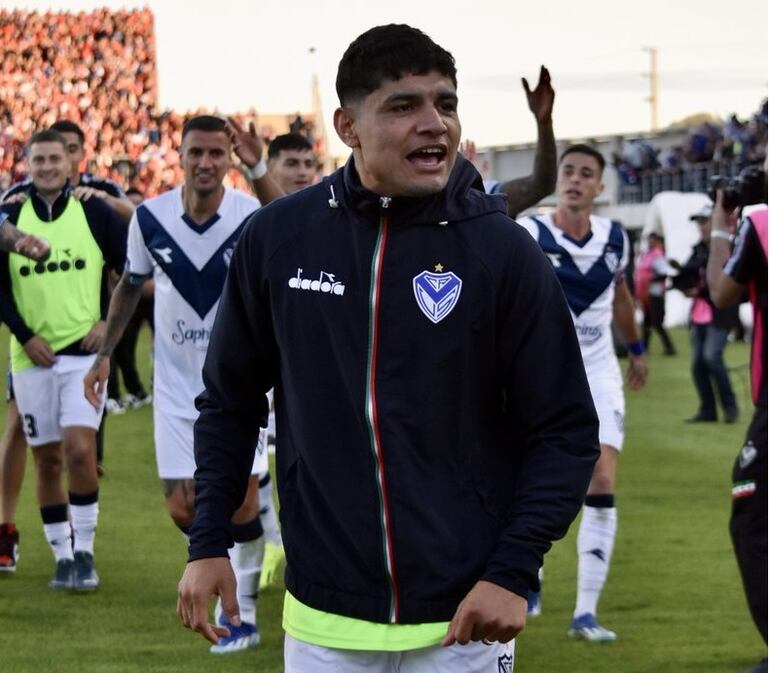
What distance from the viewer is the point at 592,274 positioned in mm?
8234

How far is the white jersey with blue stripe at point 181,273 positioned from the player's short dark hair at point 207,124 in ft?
1.12

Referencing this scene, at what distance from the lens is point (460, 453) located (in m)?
3.34

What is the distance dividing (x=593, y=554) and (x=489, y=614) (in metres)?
4.52

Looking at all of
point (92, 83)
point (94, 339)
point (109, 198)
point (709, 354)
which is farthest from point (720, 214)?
point (92, 83)

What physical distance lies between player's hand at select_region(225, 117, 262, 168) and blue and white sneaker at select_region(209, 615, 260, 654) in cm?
207

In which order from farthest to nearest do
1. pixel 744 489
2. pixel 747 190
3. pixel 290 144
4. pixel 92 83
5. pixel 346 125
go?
pixel 92 83 < pixel 290 144 < pixel 747 190 < pixel 744 489 < pixel 346 125

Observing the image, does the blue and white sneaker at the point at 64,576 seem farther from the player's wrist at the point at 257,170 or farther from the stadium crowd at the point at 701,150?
the stadium crowd at the point at 701,150

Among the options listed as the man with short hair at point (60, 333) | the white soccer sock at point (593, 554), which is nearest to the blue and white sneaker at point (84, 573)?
the man with short hair at point (60, 333)

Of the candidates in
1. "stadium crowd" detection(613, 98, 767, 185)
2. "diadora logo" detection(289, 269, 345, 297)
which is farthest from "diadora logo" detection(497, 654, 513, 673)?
"stadium crowd" detection(613, 98, 767, 185)

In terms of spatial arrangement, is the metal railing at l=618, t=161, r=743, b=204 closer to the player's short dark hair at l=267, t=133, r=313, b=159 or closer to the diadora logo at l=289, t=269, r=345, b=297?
the player's short dark hair at l=267, t=133, r=313, b=159

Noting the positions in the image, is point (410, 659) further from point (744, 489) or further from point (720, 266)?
point (720, 266)

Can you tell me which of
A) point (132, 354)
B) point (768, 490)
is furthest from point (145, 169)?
point (768, 490)

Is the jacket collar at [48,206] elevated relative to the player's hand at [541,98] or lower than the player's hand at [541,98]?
lower

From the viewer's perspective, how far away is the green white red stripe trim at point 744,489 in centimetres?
579
